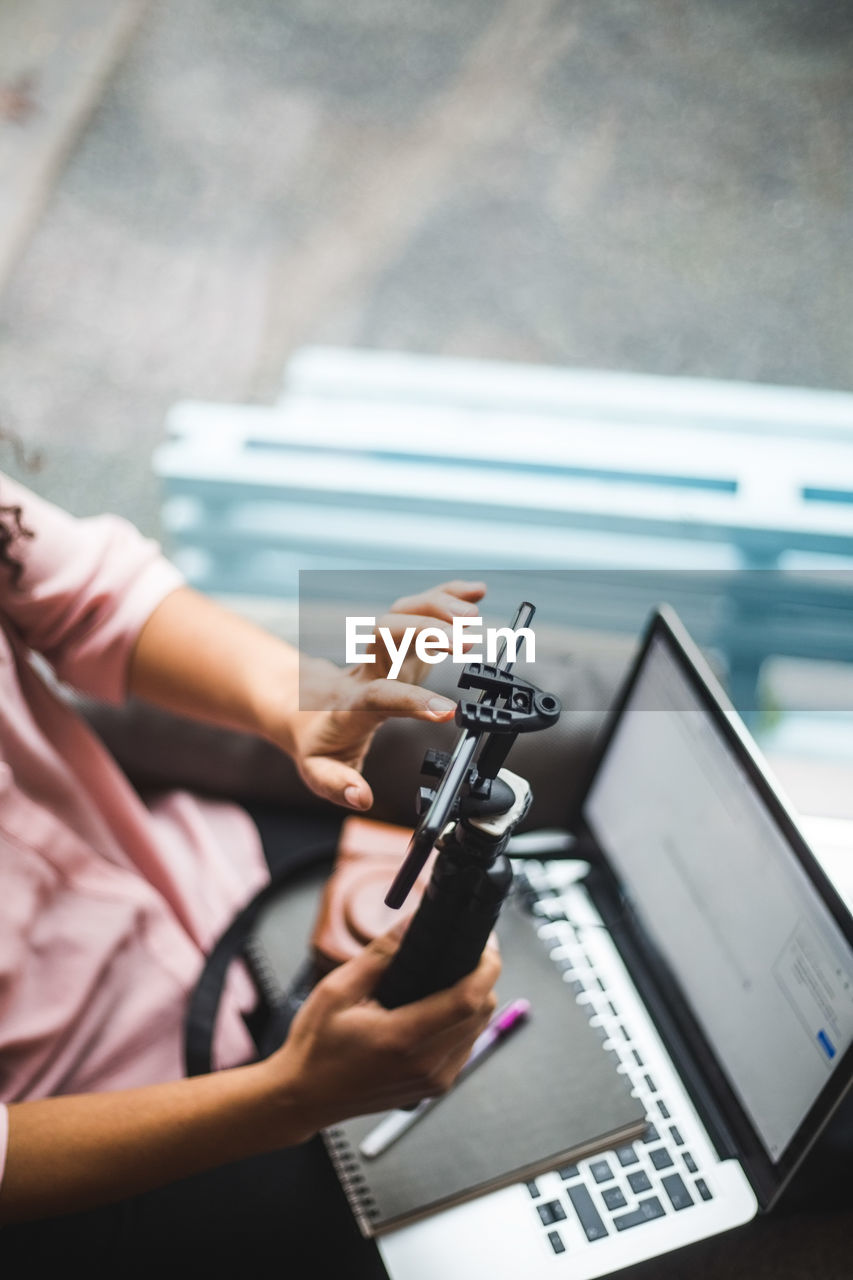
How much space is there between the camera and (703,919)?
68 centimetres

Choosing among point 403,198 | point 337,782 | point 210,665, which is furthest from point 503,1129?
point 403,198

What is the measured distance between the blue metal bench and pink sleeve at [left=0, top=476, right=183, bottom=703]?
0.51m

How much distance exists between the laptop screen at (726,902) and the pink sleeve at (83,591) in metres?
0.38

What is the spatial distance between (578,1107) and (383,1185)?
0.13 m

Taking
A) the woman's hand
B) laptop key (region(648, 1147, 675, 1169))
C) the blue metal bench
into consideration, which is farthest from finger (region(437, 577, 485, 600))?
the blue metal bench

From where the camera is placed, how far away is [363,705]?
57 cm

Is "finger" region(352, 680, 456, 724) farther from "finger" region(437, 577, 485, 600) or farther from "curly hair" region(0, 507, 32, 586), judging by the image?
"curly hair" region(0, 507, 32, 586)

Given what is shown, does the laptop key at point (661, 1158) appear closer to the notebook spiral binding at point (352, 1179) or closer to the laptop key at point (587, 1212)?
the laptop key at point (587, 1212)

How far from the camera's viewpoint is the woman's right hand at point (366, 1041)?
0.54m

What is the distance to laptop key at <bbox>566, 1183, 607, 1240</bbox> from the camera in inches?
24.3

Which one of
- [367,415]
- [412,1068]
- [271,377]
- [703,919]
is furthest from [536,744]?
[271,377]

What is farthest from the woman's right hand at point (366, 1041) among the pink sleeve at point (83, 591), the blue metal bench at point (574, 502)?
the blue metal bench at point (574, 502)

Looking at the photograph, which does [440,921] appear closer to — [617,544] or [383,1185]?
[383,1185]

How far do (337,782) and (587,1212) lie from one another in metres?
0.31
